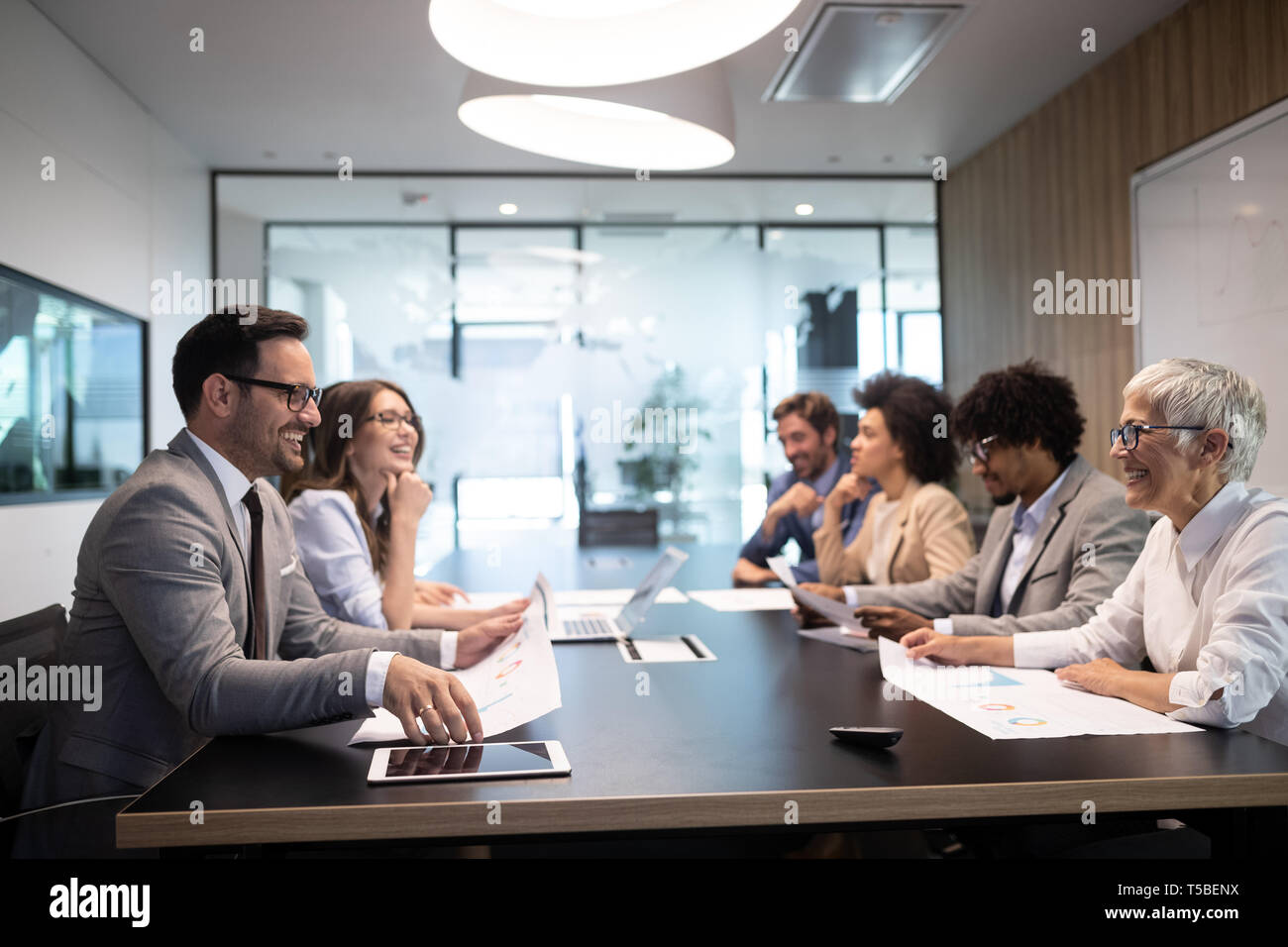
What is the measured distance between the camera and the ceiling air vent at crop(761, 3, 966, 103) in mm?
3918

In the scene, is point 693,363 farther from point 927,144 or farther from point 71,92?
point 71,92

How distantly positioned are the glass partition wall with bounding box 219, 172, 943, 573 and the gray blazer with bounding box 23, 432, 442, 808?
207 inches

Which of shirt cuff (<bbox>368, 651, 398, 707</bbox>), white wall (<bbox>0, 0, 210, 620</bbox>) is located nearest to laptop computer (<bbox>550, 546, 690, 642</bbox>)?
shirt cuff (<bbox>368, 651, 398, 707</bbox>)

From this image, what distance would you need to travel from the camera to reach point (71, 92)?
4516mm

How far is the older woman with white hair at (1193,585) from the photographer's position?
151cm

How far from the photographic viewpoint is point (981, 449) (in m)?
2.59

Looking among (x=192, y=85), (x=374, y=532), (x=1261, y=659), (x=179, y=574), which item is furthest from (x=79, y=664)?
(x=192, y=85)

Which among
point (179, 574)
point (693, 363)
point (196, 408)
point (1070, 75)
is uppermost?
point (1070, 75)

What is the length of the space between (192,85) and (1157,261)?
4.88m

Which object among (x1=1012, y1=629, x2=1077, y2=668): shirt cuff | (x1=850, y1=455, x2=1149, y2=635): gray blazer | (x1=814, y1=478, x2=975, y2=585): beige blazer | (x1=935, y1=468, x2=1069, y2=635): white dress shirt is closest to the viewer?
(x1=1012, y1=629, x2=1077, y2=668): shirt cuff

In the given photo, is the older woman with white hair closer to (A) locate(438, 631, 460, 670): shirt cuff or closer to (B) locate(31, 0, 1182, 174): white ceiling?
(A) locate(438, 631, 460, 670): shirt cuff

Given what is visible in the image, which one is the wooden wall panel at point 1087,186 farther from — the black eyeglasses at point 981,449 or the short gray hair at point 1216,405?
the short gray hair at point 1216,405

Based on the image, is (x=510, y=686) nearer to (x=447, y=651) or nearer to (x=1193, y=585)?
(x=447, y=651)

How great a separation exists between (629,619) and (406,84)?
12.1 ft
